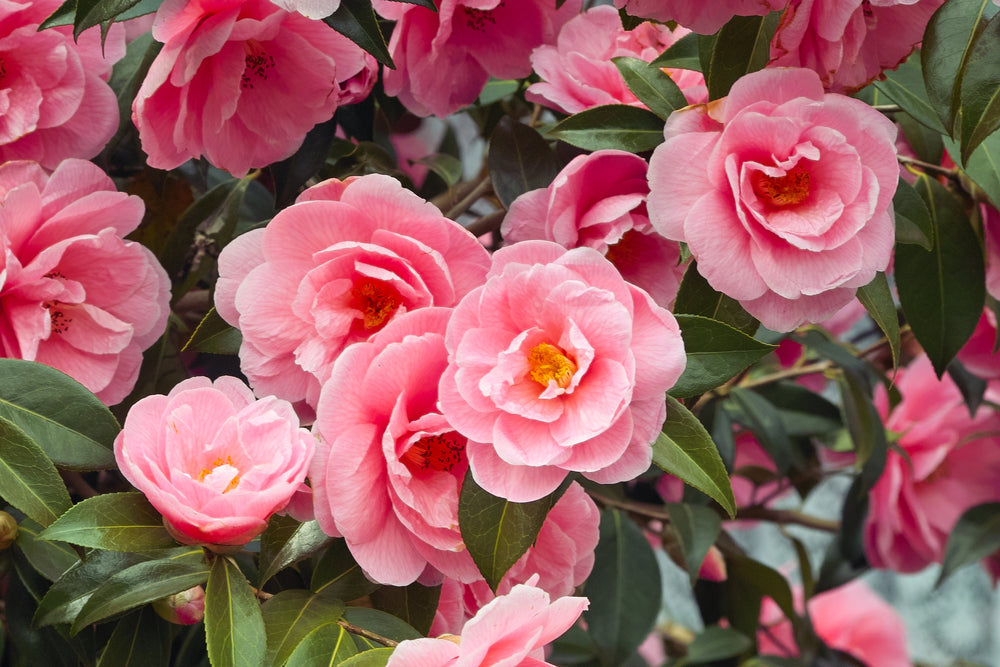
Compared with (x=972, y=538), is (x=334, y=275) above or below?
above

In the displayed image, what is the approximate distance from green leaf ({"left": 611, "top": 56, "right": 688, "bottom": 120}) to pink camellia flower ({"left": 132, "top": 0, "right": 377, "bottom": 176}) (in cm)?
15

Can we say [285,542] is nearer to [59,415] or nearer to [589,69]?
[59,415]

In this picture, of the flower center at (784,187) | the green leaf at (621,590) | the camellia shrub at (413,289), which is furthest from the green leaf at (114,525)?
the green leaf at (621,590)

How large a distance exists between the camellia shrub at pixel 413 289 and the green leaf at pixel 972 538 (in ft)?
1.26

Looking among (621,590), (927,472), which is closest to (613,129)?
(621,590)

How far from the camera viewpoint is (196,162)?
2.37 feet

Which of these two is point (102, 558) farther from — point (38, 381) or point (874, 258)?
point (874, 258)

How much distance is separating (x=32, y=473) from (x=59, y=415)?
39 mm

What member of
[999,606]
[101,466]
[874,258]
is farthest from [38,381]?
[999,606]

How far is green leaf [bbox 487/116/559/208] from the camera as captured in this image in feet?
1.99

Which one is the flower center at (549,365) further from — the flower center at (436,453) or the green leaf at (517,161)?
the green leaf at (517,161)

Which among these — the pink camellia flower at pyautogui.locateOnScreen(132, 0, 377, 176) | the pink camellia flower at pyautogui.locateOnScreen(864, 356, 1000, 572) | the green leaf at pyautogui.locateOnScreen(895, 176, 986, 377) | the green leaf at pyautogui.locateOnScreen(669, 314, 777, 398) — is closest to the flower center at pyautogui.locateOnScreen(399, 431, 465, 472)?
the green leaf at pyautogui.locateOnScreen(669, 314, 777, 398)

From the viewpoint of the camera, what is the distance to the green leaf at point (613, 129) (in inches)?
21.6

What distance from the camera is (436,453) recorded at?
479 millimetres
